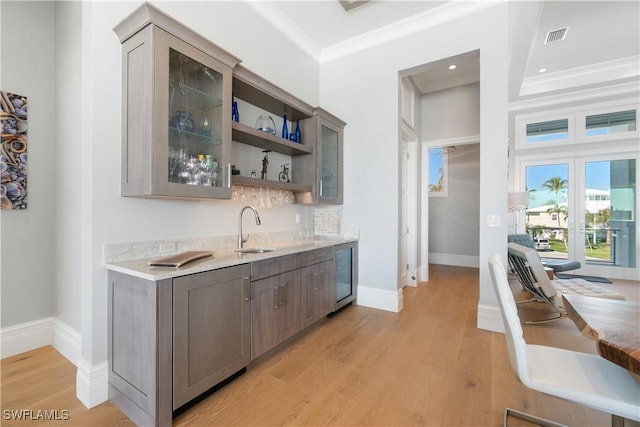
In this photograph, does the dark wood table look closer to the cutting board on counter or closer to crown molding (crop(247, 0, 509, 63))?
the cutting board on counter

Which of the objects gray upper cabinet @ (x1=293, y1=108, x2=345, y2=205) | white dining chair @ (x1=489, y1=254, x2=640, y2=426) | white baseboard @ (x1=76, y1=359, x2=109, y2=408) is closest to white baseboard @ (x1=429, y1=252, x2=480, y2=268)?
gray upper cabinet @ (x1=293, y1=108, x2=345, y2=205)

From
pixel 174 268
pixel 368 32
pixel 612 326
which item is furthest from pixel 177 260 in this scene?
pixel 368 32

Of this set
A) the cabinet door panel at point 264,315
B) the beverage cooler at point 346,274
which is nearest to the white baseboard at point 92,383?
the cabinet door panel at point 264,315

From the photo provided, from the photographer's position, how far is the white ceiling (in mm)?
3172

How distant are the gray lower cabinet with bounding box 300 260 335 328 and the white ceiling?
8.94 ft

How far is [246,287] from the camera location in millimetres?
2082

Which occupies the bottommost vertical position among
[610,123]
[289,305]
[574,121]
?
[289,305]

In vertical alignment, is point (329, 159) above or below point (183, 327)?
above

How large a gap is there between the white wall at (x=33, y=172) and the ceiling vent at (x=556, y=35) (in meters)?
5.73

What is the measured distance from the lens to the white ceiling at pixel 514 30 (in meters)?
3.17

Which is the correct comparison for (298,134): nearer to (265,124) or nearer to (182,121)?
(265,124)

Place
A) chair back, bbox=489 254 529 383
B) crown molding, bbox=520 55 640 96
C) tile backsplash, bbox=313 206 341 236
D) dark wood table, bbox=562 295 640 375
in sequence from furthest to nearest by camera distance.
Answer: crown molding, bbox=520 55 640 96
tile backsplash, bbox=313 206 341 236
chair back, bbox=489 254 529 383
dark wood table, bbox=562 295 640 375

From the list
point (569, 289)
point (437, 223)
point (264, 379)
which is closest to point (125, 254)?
point (264, 379)

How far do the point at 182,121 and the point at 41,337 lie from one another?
2.34 meters
